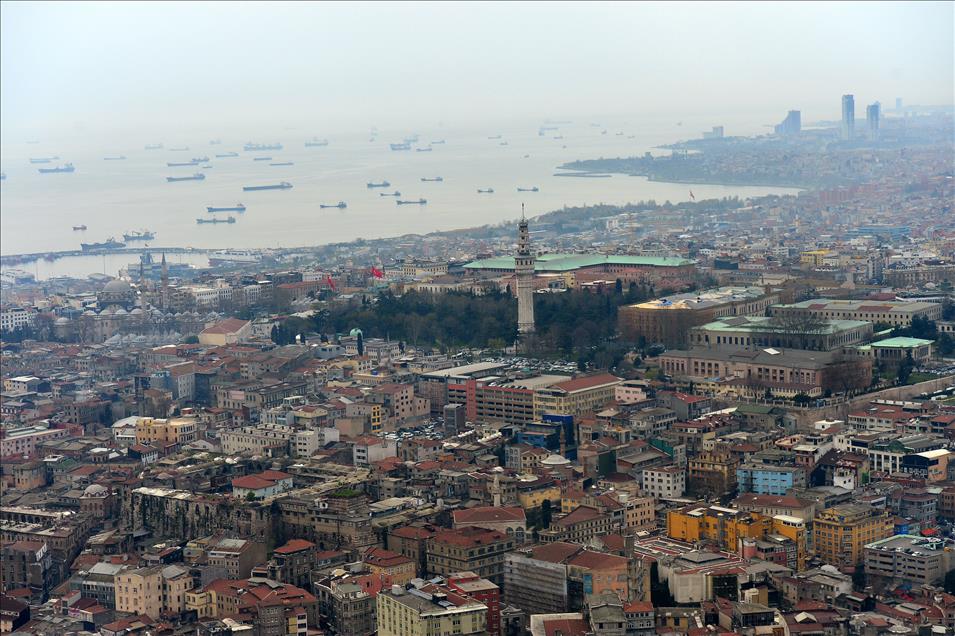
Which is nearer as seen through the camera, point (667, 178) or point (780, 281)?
point (780, 281)

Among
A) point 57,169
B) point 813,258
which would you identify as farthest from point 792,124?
point 813,258

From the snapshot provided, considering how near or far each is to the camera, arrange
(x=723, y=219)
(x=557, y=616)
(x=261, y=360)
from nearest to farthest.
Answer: (x=557, y=616)
(x=261, y=360)
(x=723, y=219)

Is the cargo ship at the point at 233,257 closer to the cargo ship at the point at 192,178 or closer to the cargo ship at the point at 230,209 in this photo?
the cargo ship at the point at 230,209

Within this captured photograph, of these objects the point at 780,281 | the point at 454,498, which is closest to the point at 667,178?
the point at 780,281

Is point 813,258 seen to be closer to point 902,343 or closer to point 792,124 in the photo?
point 902,343

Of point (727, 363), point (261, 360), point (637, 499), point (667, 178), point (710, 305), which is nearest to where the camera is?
point (637, 499)

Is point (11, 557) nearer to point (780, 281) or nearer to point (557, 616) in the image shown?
point (557, 616)
